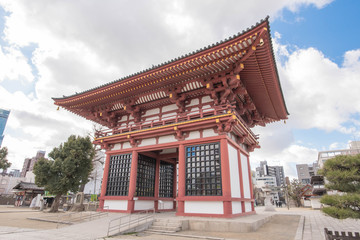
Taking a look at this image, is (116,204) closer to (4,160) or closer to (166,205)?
(166,205)

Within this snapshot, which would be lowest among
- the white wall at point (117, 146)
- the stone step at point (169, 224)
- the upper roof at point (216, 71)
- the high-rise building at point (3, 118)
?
the stone step at point (169, 224)

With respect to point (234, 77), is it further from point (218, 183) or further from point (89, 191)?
point (89, 191)

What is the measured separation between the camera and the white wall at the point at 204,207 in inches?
425

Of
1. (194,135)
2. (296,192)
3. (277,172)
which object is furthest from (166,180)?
(277,172)

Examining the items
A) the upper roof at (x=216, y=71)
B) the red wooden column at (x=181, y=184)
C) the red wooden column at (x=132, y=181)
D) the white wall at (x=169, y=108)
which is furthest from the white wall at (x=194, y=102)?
the red wooden column at (x=132, y=181)

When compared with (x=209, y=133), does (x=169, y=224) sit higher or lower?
lower

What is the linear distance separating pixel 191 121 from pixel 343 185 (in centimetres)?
741

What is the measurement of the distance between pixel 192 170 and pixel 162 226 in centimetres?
348

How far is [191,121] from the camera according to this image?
12.2 meters

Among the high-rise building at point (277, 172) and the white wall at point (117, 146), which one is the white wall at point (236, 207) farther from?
the high-rise building at point (277, 172)

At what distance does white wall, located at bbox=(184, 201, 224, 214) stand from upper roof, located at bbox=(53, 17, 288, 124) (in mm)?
6957

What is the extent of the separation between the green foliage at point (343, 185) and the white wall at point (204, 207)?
16.3ft

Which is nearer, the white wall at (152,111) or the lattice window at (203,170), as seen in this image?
the lattice window at (203,170)

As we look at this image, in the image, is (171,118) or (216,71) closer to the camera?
(216,71)
